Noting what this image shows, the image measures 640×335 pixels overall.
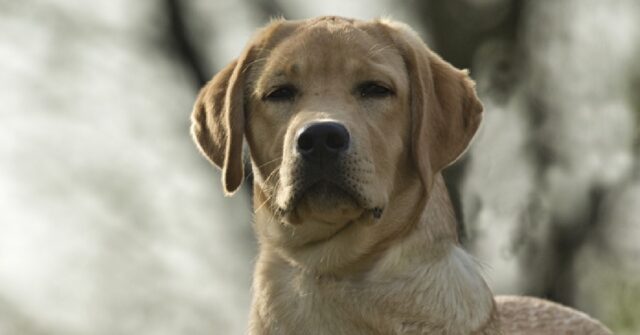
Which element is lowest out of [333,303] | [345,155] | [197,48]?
[197,48]

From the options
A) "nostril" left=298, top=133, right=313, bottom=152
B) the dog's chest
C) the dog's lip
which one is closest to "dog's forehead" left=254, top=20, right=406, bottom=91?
"nostril" left=298, top=133, right=313, bottom=152

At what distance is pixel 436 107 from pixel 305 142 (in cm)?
95

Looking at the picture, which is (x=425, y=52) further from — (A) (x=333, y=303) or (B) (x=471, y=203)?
(B) (x=471, y=203)

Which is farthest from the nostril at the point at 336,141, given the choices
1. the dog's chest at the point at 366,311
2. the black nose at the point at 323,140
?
the dog's chest at the point at 366,311

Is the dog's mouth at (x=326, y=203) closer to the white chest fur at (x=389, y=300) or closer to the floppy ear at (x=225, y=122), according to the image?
the white chest fur at (x=389, y=300)

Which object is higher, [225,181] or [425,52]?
[425,52]

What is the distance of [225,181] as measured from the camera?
940 centimetres

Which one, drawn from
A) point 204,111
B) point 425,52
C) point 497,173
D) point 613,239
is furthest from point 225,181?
point 613,239

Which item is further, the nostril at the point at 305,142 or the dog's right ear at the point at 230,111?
the dog's right ear at the point at 230,111

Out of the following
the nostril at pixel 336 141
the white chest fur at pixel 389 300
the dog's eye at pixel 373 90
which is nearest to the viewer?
the nostril at pixel 336 141

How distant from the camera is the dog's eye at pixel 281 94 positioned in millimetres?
9133

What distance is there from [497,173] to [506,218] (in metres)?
0.96

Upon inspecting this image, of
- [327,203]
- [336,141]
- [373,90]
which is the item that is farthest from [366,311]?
[373,90]

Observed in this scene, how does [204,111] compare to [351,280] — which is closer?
[351,280]
